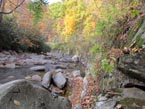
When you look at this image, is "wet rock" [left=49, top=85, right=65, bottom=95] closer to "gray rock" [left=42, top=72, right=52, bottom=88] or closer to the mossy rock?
"gray rock" [left=42, top=72, right=52, bottom=88]

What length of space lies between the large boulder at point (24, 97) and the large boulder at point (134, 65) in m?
1.49

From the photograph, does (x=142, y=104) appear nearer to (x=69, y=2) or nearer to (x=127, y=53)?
(x=127, y=53)

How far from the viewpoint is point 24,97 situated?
4.37 meters

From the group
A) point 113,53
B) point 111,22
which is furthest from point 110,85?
point 111,22

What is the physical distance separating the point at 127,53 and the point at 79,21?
1447 centimetres

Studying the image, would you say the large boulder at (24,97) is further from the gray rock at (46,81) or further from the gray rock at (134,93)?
the gray rock at (46,81)

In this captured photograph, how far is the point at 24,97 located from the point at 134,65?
6.42ft

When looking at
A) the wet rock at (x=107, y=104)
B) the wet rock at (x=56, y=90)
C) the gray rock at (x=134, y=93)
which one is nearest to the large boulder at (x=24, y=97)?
the wet rock at (x=107, y=104)

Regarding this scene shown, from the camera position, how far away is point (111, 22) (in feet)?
20.0

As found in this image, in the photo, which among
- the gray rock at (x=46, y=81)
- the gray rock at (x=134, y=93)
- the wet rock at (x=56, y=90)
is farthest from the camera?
the gray rock at (x=46, y=81)

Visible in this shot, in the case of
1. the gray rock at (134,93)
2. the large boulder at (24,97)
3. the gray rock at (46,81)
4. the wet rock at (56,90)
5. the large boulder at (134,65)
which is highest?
the large boulder at (134,65)

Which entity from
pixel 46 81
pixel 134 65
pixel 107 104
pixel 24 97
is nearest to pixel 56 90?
pixel 46 81

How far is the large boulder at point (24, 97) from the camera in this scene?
416 centimetres

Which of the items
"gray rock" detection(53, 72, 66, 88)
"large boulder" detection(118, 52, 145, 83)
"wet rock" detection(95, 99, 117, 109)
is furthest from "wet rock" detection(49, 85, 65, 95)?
"large boulder" detection(118, 52, 145, 83)
